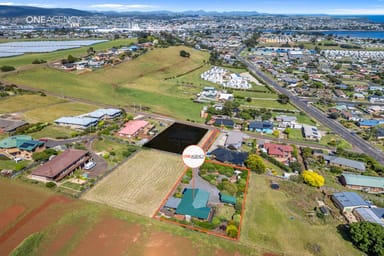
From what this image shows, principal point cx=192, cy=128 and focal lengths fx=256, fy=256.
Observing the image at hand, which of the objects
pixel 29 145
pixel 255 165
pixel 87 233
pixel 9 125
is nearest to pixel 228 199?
pixel 255 165

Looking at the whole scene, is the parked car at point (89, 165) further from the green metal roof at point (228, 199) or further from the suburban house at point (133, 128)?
the green metal roof at point (228, 199)

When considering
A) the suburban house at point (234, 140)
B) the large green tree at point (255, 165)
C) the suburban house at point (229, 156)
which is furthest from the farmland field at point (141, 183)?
the large green tree at point (255, 165)

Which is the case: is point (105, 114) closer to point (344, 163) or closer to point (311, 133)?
point (311, 133)

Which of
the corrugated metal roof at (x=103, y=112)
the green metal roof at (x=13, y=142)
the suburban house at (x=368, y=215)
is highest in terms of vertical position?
the corrugated metal roof at (x=103, y=112)

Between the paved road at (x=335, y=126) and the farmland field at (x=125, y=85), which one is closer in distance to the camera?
the paved road at (x=335, y=126)

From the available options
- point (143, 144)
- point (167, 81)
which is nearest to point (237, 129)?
point (143, 144)

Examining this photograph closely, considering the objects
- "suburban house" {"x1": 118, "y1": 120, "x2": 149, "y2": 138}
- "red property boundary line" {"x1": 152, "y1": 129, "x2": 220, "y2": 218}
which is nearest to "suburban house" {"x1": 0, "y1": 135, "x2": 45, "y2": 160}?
"suburban house" {"x1": 118, "y1": 120, "x2": 149, "y2": 138}

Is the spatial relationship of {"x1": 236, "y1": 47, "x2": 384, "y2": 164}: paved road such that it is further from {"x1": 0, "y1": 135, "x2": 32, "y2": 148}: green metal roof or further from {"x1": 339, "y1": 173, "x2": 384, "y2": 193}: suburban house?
{"x1": 0, "y1": 135, "x2": 32, "y2": 148}: green metal roof
